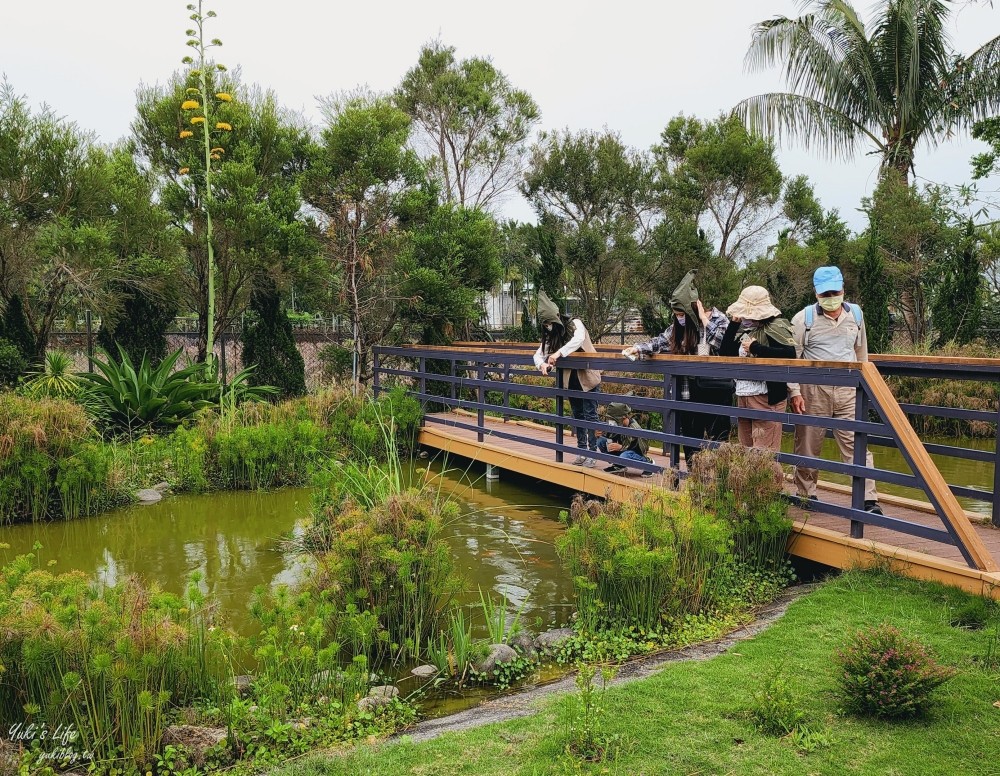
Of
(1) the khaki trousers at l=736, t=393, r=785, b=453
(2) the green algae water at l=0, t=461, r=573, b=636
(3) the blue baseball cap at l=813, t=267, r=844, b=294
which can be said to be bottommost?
(2) the green algae water at l=0, t=461, r=573, b=636

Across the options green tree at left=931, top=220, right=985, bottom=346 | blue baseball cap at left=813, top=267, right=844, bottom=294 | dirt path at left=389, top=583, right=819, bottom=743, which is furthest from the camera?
green tree at left=931, top=220, right=985, bottom=346

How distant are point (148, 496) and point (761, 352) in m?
6.52

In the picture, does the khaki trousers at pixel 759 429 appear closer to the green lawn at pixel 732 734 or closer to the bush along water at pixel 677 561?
the bush along water at pixel 677 561

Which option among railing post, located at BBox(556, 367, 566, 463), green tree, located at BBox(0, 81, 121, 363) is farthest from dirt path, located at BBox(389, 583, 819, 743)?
green tree, located at BBox(0, 81, 121, 363)

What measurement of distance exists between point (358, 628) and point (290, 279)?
34.5 feet

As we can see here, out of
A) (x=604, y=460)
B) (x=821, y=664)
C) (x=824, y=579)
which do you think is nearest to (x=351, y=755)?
(x=821, y=664)

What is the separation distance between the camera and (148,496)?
8656 millimetres

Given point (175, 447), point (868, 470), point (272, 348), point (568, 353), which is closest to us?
point (868, 470)

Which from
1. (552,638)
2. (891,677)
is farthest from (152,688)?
(891,677)

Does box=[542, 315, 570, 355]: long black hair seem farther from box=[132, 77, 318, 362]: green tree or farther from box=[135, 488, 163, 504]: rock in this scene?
box=[132, 77, 318, 362]: green tree

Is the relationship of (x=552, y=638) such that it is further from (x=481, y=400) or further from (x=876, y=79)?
(x=876, y=79)

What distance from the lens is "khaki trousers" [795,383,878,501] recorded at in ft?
18.2

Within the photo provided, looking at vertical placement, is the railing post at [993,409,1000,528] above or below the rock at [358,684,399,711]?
above

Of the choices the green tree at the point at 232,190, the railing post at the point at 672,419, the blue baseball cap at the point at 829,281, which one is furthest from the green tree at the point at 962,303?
the green tree at the point at 232,190
